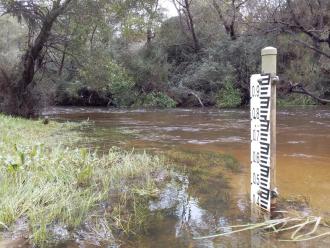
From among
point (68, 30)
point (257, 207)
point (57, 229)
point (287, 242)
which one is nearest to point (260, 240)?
point (287, 242)

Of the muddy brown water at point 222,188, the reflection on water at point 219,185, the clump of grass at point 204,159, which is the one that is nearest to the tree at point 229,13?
the reflection on water at point 219,185

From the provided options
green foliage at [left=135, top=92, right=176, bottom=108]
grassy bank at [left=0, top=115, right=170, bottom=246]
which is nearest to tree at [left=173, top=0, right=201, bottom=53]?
green foliage at [left=135, top=92, right=176, bottom=108]

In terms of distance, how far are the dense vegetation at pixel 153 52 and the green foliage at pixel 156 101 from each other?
0.22 feet

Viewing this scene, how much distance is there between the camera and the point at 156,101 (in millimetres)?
23172

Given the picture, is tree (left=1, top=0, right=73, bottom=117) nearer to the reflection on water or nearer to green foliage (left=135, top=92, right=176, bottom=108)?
the reflection on water

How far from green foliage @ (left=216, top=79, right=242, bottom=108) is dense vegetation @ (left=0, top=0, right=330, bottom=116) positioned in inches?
2.1

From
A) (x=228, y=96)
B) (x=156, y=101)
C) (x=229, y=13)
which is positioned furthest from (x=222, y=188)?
(x=229, y=13)

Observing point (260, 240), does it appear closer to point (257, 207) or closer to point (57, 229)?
point (257, 207)

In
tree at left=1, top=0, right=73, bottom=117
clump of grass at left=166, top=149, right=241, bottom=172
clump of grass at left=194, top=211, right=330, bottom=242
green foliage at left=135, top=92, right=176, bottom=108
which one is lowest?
clump of grass at left=194, top=211, right=330, bottom=242

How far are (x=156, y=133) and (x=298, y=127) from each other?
4289 millimetres

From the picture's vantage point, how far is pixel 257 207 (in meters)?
3.89

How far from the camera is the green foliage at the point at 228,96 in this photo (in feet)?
70.8

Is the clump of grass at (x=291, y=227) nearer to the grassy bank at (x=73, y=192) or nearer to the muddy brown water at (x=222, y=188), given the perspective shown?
the muddy brown water at (x=222, y=188)

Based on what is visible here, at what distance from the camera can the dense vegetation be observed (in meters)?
14.5
